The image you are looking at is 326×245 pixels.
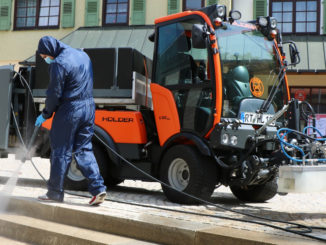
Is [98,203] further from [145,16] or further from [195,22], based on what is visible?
[145,16]

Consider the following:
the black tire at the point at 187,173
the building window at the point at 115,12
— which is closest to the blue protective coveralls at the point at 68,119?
the black tire at the point at 187,173

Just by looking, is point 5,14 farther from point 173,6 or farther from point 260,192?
point 260,192

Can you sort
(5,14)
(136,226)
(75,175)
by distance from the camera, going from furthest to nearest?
(5,14), (75,175), (136,226)

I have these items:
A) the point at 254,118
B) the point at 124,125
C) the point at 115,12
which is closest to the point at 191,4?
the point at 115,12

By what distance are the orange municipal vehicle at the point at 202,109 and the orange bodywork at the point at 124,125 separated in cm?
1

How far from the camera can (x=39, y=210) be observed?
4.96 meters

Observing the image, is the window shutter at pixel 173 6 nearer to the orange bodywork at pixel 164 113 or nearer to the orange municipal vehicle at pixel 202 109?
the orange municipal vehicle at pixel 202 109

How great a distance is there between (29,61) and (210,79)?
1284 centimetres

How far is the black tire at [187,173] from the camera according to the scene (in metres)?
5.98

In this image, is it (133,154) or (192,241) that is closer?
(192,241)

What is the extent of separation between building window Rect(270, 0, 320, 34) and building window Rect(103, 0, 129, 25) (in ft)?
18.1

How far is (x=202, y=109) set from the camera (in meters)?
6.18

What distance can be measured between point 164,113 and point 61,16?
44.7 ft

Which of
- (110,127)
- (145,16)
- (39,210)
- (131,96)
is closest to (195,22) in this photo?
(131,96)
